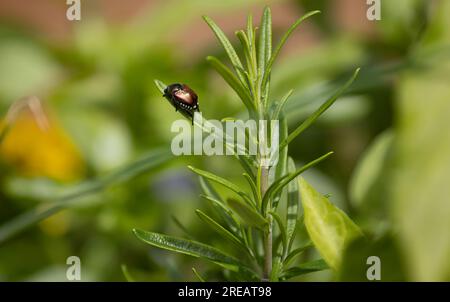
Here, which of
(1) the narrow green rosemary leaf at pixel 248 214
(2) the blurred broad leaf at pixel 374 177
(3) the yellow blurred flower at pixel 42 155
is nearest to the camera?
(1) the narrow green rosemary leaf at pixel 248 214

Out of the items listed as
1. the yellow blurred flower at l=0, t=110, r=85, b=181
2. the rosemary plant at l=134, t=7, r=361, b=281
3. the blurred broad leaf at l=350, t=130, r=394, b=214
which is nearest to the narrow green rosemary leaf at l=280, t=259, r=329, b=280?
the rosemary plant at l=134, t=7, r=361, b=281

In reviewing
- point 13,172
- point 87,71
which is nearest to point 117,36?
point 87,71

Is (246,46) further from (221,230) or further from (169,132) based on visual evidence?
(169,132)

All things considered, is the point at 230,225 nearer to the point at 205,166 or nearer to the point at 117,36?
the point at 205,166

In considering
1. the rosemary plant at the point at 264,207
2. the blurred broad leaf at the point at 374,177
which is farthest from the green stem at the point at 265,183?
the blurred broad leaf at the point at 374,177

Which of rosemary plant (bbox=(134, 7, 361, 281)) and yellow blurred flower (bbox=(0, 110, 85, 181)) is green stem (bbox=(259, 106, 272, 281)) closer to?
rosemary plant (bbox=(134, 7, 361, 281))

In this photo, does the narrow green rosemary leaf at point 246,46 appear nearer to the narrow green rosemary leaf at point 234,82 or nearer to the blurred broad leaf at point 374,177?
the narrow green rosemary leaf at point 234,82

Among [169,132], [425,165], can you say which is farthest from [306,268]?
[169,132]
